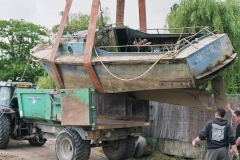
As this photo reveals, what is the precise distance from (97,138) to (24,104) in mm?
2680

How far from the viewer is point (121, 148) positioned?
9883 mm

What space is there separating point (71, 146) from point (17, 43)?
32.8 metres

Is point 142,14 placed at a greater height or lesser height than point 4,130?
greater

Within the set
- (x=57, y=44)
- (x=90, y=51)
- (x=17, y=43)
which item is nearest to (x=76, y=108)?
(x=90, y=51)

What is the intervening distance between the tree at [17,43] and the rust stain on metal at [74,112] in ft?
98.7

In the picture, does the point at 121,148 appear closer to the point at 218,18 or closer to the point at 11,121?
the point at 11,121

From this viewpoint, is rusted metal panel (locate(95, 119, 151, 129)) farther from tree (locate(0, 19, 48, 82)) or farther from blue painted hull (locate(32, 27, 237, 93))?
tree (locate(0, 19, 48, 82))

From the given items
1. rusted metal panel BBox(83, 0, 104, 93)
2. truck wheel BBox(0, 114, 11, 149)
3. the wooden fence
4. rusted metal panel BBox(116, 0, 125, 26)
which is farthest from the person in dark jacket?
truck wheel BBox(0, 114, 11, 149)

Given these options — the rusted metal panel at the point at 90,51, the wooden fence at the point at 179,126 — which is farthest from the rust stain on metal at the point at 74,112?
the wooden fence at the point at 179,126

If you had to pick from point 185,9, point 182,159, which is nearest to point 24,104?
point 182,159

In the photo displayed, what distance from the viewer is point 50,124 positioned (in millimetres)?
9648

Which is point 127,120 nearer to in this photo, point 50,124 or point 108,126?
point 108,126

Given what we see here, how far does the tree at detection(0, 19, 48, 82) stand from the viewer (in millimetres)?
38094

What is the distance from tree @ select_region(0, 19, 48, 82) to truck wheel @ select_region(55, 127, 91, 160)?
29700 mm
